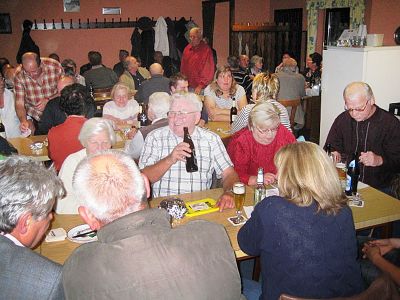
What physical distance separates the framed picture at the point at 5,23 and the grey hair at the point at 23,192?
8.53 metres

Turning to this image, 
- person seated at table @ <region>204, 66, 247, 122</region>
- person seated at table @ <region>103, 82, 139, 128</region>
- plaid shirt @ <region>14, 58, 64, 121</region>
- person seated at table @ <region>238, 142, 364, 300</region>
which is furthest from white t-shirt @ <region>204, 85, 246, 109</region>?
person seated at table @ <region>238, 142, 364, 300</region>

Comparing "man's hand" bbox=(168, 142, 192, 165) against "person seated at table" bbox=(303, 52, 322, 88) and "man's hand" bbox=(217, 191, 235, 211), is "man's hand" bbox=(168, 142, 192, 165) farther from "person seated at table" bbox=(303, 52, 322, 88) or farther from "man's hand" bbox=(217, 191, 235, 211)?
"person seated at table" bbox=(303, 52, 322, 88)

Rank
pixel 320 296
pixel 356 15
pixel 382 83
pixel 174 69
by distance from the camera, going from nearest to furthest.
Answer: pixel 320 296 → pixel 382 83 → pixel 356 15 → pixel 174 69

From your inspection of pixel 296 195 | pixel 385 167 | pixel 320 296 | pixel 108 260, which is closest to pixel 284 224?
pixel 296 195

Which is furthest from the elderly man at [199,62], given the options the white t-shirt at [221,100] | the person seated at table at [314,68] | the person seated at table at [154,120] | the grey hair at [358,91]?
the grey hair at [358,91]

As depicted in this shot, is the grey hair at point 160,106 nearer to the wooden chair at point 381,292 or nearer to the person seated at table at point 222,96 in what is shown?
the person seated at table at point 222,96

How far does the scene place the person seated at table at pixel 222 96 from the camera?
200 inches

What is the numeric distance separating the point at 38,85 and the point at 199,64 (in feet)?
8.80

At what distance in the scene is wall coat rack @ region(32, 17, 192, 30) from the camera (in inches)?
363

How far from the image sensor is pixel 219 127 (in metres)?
4.70

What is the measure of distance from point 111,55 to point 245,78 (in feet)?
14.1

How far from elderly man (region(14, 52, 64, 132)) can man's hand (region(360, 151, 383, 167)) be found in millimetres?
3906

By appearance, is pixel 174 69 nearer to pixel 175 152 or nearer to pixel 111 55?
pixel 111 55

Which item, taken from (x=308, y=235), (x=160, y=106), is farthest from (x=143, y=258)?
(x=160, y=106)
